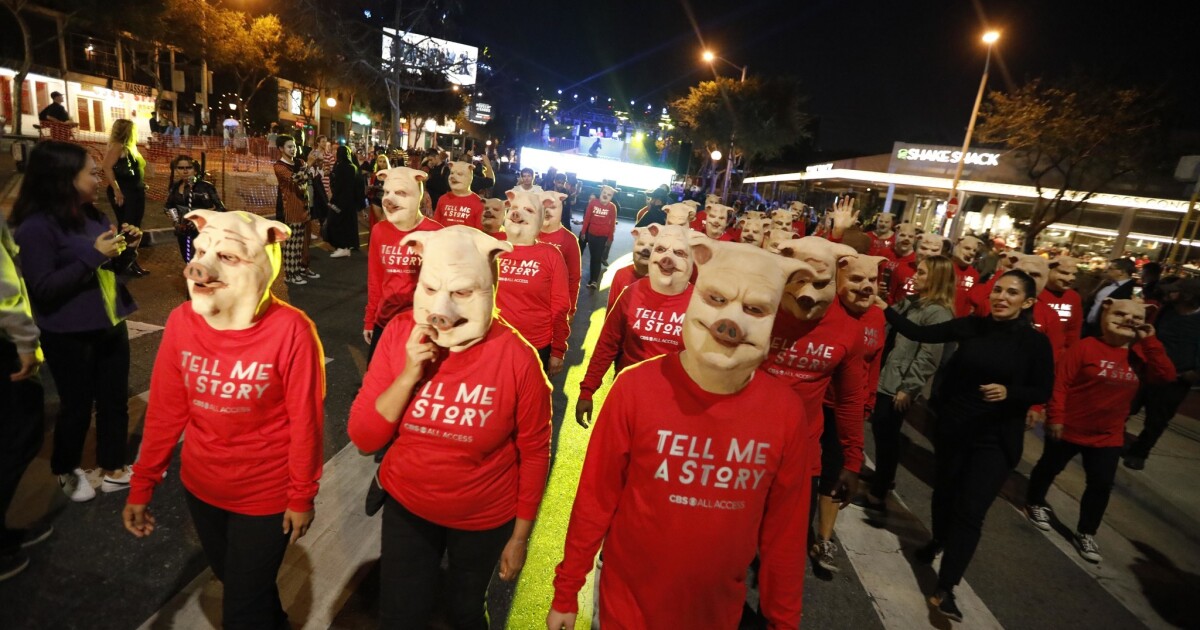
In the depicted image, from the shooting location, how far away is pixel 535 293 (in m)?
4.80

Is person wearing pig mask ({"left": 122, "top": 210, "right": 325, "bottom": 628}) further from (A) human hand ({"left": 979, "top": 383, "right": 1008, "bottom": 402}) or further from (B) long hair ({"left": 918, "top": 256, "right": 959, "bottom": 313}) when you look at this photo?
(B) long hair ({"left": 918, "top": 256, "right": 959, "bottom": 313})

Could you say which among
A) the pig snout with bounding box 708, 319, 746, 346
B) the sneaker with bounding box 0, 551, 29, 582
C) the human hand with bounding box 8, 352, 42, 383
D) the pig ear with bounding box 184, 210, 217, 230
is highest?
the pig ear with bounding box 184, 210, 217, 230

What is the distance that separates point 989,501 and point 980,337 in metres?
1.05

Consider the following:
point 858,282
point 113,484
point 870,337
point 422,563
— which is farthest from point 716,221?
point 113,484

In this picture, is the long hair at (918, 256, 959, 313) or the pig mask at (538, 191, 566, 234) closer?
the long hair at (918, 256, 959, 313)

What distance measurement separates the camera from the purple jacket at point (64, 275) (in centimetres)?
330

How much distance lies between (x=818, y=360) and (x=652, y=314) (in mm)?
1105

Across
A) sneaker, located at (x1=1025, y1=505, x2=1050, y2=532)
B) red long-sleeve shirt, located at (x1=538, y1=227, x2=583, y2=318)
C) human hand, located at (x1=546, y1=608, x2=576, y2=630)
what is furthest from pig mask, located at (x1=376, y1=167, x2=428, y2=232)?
sneaker, located at (x1=1025, y1=505, x2=1050, y2=532)

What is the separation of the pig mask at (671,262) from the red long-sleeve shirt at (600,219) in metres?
7.37

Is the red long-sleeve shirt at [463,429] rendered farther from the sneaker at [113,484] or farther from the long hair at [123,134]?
the long hair at [123,134]

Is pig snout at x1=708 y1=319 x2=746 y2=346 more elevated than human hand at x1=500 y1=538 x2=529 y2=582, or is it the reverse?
pig snout at x1=708 y1=319 x2=746 y2=346

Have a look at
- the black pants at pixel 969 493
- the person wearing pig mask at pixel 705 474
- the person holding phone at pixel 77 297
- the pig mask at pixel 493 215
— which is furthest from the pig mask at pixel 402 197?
the black pants at pixel 969 493

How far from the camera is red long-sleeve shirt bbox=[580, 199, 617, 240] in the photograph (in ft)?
37.2

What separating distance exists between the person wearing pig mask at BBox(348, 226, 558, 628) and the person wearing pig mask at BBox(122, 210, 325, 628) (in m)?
0.30
